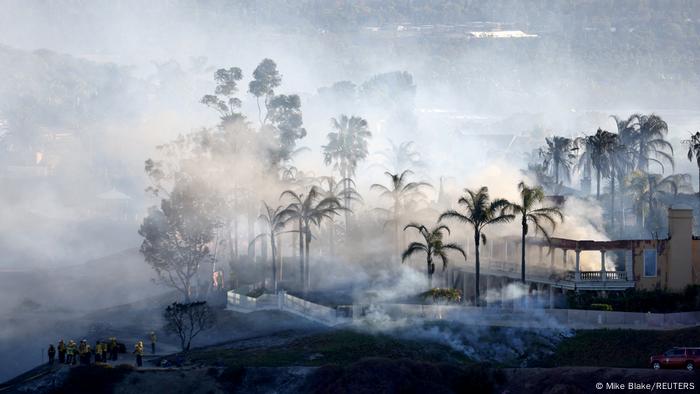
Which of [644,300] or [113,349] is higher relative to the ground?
[644,300]

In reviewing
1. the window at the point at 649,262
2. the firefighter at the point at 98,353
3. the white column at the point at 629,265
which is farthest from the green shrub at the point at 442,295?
the firefighter at the point at 98,353

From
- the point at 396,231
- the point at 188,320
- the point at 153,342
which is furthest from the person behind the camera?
the point at 396,231

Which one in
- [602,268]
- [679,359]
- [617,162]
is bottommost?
[679,359]

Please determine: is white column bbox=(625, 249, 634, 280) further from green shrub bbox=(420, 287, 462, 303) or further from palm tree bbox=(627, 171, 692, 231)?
palm tree bbox=(627, 171, 692, 231)

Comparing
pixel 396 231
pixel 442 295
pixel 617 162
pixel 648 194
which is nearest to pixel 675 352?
pixel 442 295

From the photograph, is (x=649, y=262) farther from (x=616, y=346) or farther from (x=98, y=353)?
(x=98, y=353)

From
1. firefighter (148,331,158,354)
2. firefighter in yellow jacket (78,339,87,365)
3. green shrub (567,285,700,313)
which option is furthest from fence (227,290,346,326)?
green shrub (567,285,700,313)
